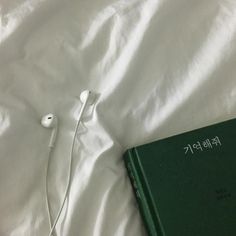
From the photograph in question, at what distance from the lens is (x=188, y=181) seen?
684 millimetres

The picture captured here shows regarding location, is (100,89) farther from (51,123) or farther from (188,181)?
(188,181)

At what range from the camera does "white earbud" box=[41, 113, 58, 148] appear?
76 centimetres

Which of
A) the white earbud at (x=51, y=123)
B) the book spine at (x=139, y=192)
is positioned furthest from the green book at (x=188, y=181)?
the white earbud at (x=51, y=123)

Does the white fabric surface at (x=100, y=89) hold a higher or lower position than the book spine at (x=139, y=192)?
higher

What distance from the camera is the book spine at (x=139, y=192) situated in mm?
669

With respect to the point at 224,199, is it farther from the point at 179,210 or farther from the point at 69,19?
the point at 69,19

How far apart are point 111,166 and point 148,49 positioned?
0.30m

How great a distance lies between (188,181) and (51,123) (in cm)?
32

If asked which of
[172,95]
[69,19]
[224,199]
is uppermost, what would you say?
[69,19]

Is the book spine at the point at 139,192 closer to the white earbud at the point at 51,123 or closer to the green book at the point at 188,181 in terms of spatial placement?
the green book at the point at 188,181

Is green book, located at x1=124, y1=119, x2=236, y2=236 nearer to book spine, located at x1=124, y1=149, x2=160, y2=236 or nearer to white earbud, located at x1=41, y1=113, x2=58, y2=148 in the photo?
book spine, located at x1=124, y1=149, x2=160, y2=236

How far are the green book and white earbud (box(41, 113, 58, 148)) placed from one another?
0.16m

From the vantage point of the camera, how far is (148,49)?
84 centimetres

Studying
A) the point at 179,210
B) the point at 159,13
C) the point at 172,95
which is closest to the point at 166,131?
the point at 172,95
